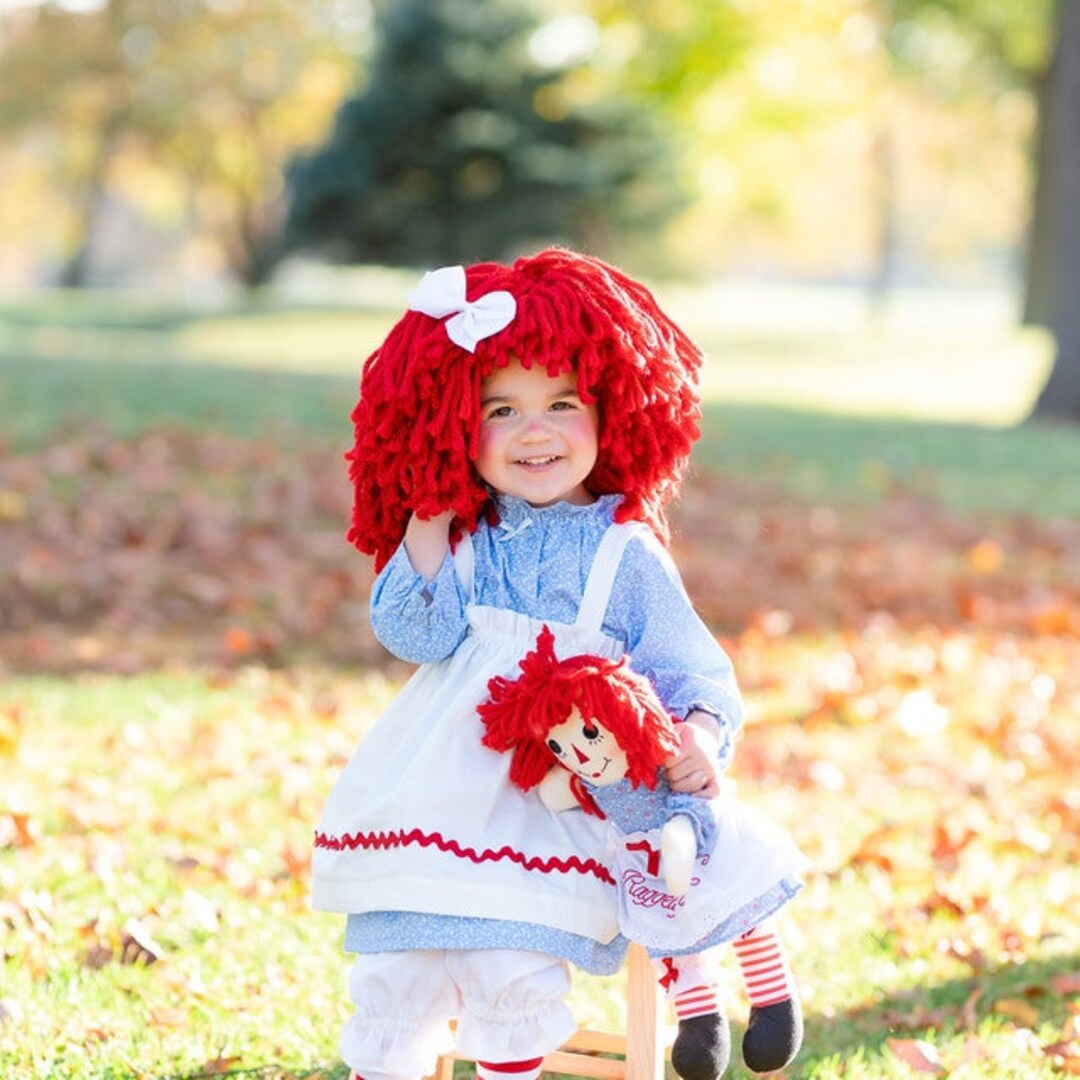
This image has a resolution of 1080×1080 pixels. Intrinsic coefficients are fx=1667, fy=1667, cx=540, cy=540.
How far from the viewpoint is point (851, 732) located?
5.95 metres

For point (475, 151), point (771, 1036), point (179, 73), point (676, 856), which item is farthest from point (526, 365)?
point (179, 73)

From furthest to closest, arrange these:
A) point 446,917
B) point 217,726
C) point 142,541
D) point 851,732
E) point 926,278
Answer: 1. point 926,278
2. point 142,541
3. point 851,732
4. point 217,726
5. point 446,917

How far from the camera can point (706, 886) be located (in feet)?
8.27

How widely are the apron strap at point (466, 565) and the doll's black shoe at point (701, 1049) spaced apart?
756 millimetres

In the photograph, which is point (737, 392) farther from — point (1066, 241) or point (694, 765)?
point (694, 765)

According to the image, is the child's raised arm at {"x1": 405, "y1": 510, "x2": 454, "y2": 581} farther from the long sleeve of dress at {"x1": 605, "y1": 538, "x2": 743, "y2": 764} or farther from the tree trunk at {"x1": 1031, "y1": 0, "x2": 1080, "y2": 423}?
the tree trunk at {"x1": 1031, "y1": 0, "x2": 1080, "y2": 423}

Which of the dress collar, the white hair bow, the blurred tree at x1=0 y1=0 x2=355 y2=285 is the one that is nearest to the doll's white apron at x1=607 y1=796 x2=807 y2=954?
the dress collar

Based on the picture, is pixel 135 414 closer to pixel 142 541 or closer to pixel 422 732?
pixel 142 541

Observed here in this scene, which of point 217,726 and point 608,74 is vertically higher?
point 608,74

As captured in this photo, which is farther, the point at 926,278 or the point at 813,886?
the point at 926,278

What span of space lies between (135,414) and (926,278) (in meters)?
87.3

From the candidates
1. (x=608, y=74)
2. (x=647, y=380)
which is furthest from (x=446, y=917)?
(x=608, y=74)

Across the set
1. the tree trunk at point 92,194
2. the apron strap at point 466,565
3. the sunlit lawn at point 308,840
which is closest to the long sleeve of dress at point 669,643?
the apron strap at point 466,565

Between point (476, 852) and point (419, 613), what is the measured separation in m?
0.38
